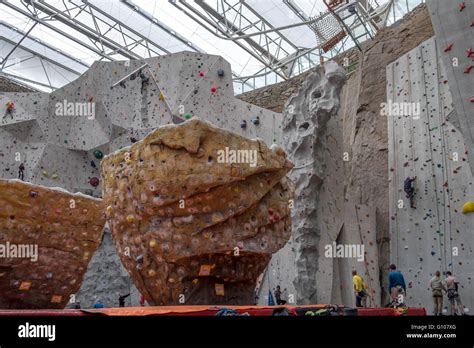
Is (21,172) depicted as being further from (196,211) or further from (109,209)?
(196,211)

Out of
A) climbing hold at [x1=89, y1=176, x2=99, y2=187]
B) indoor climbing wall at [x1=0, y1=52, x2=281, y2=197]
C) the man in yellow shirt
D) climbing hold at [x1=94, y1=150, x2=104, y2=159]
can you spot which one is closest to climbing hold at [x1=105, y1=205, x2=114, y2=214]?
the man in yellow shirt

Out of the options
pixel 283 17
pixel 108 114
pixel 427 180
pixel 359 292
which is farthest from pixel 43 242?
pixel 283 17

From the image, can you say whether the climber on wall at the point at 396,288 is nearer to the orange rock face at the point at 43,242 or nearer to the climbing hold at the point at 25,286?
the orange rock face at the point at 43,242

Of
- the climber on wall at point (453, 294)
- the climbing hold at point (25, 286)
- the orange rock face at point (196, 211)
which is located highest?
the orange rock face at point (196, 211)

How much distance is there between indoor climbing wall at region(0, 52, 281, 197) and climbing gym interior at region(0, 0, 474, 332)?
44mm

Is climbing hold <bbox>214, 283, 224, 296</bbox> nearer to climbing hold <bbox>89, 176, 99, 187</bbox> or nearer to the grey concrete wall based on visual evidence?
the grey concrete wall

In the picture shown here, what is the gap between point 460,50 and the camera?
700 centimetres

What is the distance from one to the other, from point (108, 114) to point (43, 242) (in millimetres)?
7395

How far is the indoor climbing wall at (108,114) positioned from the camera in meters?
13.2

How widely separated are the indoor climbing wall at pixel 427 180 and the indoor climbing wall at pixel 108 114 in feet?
10.6

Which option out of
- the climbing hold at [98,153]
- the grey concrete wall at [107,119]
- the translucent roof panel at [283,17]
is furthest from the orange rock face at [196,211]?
the translucent roof panel at [283,17]

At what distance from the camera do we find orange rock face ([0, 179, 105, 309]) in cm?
739
